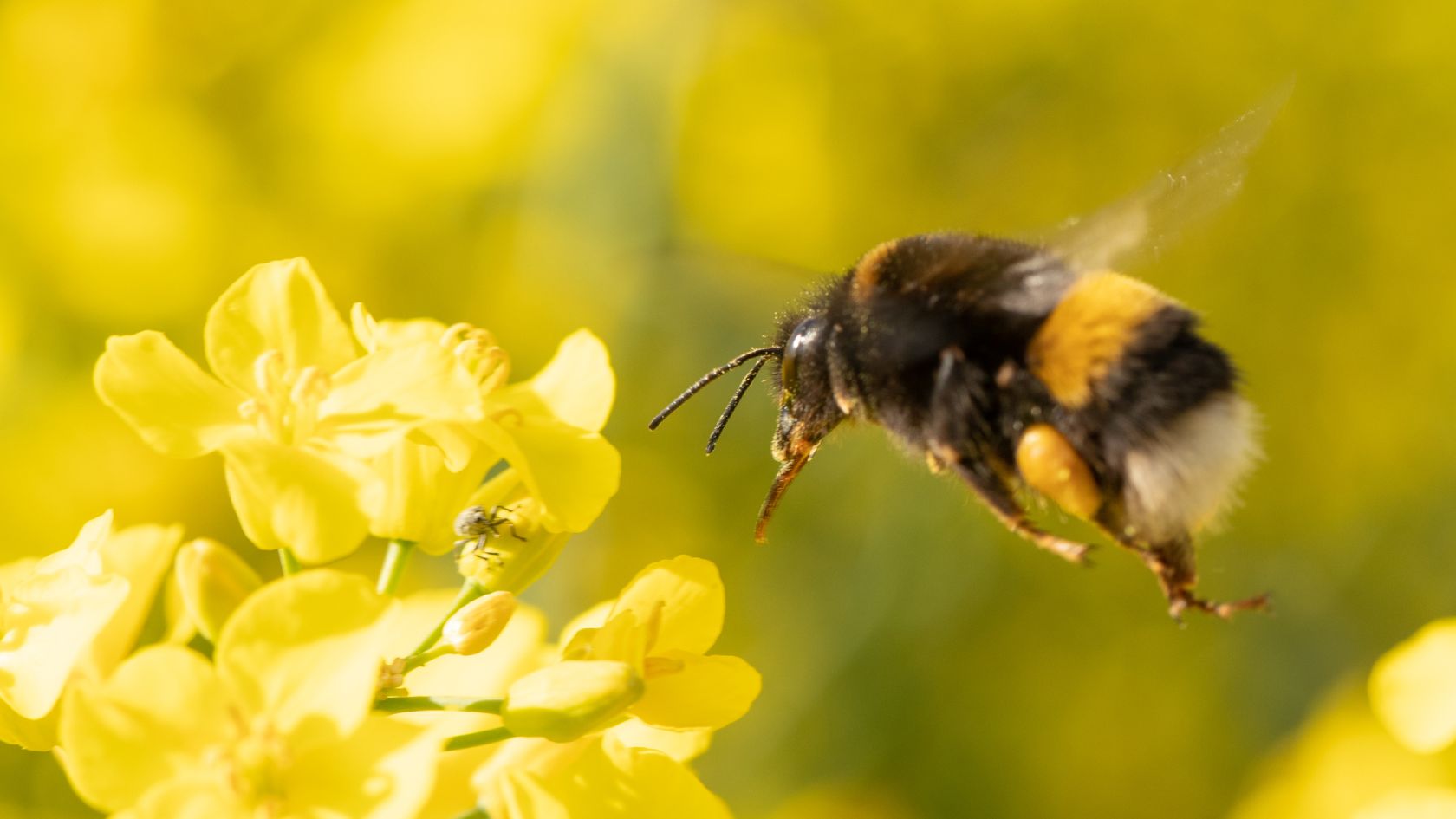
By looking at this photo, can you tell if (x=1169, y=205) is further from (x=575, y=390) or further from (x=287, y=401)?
(x=287, y=401)

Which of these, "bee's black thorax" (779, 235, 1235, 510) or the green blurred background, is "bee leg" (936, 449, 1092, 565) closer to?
"bee's black thorax" (779, 235, 1235, 510)

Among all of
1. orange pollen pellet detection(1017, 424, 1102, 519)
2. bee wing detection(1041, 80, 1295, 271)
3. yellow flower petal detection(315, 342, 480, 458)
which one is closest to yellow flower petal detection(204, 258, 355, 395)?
yellow flower petal detection(315, 342, 480, 458)

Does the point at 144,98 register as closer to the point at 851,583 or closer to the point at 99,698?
the point at 851,583

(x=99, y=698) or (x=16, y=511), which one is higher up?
(x=99, y=698)

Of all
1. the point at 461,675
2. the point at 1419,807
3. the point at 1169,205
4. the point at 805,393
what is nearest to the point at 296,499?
the point at 461,675

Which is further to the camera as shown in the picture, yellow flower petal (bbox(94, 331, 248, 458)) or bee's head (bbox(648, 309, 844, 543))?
bee's head (bbox(648, 309, 844, 543))

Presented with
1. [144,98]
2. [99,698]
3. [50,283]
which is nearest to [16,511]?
[50,283]
